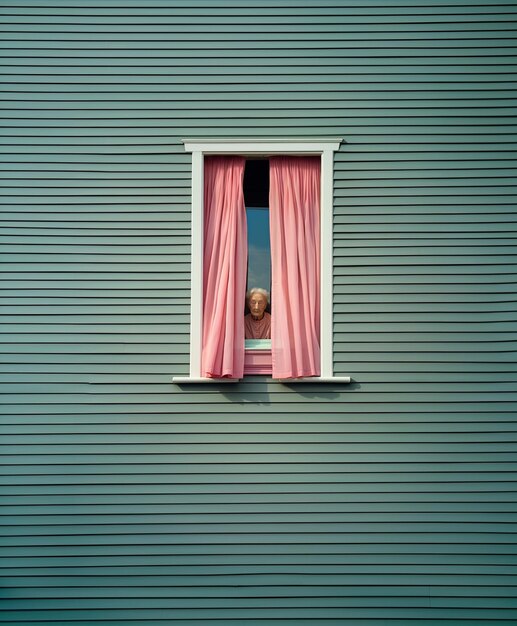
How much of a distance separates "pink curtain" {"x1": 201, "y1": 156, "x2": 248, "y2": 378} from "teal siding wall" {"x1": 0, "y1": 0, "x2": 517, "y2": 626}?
21 centimetres

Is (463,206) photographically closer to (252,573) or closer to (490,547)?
(490,547)

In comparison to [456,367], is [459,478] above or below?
below

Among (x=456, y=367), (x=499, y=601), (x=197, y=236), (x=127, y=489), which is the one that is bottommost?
(x=499, y=601)

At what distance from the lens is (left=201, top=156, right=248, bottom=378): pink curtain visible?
5.06m


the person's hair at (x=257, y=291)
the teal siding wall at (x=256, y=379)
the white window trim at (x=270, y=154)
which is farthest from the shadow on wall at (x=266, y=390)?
the person's hair at (x=257, y=291)

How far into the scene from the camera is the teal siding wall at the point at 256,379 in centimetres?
496

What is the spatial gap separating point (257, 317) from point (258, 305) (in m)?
0.10

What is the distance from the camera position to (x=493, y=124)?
5.24m

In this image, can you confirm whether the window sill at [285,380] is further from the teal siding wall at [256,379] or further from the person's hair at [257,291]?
the person's hair at [257,291]

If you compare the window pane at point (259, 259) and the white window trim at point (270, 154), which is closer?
the white window trim at point (270, 154)

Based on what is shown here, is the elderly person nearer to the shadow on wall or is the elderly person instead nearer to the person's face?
the person's face

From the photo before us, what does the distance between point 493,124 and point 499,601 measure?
395cm

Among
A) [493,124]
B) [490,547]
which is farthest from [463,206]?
[490,547]

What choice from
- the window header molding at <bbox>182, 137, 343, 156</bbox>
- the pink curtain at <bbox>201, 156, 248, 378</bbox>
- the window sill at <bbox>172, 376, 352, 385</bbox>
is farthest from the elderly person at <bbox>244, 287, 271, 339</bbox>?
the window header molding at <bbox>182, 137, 343, 156</bbox>
